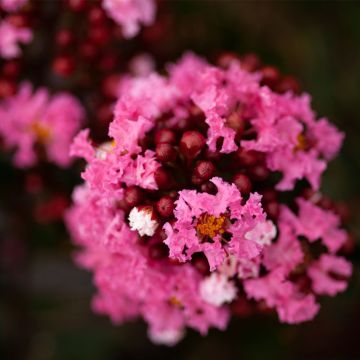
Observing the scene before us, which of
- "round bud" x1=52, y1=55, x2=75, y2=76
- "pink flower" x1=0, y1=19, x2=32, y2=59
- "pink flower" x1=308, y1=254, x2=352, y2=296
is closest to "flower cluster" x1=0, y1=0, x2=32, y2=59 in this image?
"pink flower" x1=0, y1=19, x2=32, y2=59

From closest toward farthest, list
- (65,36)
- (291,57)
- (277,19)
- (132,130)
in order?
(132,130), (65,36), (291,57), (277,19)

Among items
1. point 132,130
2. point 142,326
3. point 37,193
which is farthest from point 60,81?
point 142,326

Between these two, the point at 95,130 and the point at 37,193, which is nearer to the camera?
the point at 95,130

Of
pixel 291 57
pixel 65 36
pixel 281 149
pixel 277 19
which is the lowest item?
pixel 281 149

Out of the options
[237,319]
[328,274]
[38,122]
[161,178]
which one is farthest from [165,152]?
[237,319]

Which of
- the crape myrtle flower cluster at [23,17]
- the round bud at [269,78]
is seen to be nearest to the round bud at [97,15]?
the crape myrtle flower cluster at [23,17]

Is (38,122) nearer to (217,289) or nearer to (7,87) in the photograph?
(7,87)

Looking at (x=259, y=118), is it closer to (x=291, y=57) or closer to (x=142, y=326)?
(x=291, y=57)
